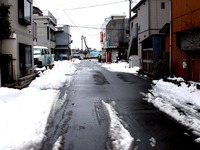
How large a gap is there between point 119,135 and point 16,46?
1139cm

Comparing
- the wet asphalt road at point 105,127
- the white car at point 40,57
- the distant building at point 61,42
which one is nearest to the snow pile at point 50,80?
the white car at point 40,57

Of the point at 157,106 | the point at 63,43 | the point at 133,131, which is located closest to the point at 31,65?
the point at 157,106

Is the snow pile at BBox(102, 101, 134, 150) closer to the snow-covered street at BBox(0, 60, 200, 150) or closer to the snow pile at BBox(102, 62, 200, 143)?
the snow-covered street at BBox(0, 60, 200, 150)

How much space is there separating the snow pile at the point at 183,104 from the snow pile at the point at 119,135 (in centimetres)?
150

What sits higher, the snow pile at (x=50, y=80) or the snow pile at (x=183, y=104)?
the snow pile at (x=50, y=80)

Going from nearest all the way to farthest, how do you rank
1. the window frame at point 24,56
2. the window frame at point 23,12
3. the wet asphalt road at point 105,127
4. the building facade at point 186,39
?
the wet asphalt road at point 105,127
the building facade at point 186,39
the window frame at point 23,12
the window frame at point 24,56

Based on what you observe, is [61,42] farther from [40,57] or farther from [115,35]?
[40,57]

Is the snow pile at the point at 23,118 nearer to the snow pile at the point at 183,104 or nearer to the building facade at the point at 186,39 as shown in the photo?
the snow pile at the point at 183,104

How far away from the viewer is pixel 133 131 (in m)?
7.42

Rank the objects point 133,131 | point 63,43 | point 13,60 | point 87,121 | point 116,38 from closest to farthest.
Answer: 1. point 133,131
2. point 87,121
3. point 13,60
4. point 116,38
5. point 63,43

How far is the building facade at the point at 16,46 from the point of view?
1633 cm

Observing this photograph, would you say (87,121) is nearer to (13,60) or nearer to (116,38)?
(13,60)

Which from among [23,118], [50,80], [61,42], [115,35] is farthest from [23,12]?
[61,42]

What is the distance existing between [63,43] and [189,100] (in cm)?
6840
